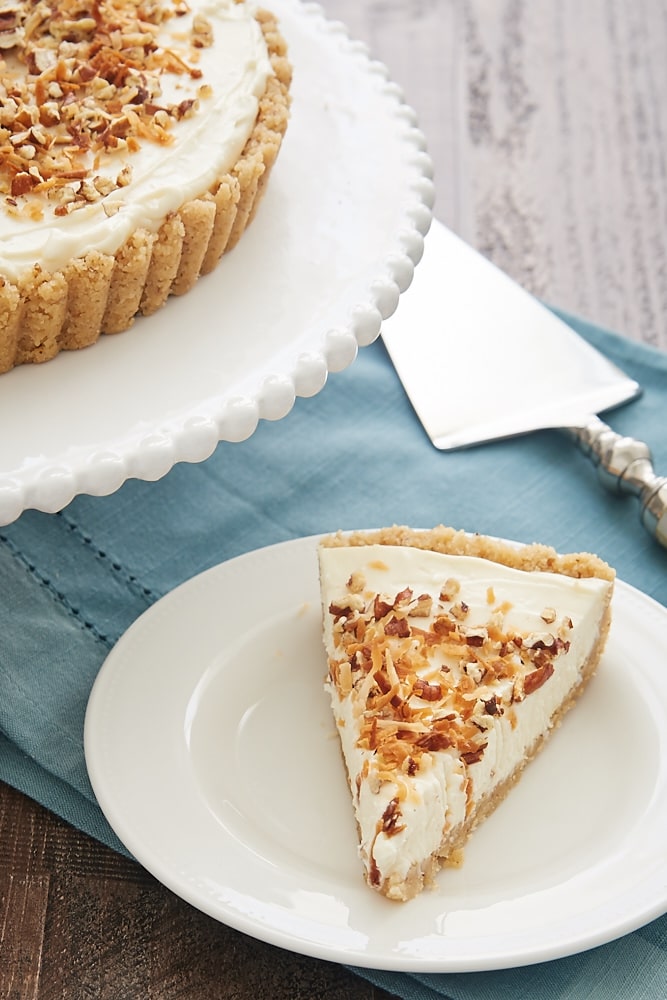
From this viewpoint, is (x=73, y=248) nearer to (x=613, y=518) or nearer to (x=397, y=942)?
(x=397, y=942)

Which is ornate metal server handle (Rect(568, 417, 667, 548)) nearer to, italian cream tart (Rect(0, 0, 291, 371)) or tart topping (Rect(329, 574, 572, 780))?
tart topping (Rect(329, 574, 572, 780))

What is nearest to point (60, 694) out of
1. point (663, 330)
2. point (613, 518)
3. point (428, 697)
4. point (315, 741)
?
point (315, 741)

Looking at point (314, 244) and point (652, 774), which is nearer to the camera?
point (652, 774)

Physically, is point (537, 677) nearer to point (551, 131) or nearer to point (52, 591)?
point (52, 591)

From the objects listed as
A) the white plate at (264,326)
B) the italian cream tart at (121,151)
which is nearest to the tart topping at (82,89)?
the italian cream tart at (121,151)

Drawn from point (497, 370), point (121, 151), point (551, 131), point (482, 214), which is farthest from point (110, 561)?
point (551, 131)
